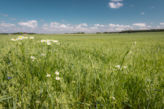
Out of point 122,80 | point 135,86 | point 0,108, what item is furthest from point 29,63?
point 135,86

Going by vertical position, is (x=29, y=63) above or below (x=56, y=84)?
above

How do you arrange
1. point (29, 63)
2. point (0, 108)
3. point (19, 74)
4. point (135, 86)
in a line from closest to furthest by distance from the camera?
1. point (0, 108)
2. point (135, 86)
3. point (19, 74)
4. point (29, 63)

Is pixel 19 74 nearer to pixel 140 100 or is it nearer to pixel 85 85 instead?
pixel 85 85

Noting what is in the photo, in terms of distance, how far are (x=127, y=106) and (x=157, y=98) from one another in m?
0.33

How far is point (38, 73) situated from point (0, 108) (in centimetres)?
64

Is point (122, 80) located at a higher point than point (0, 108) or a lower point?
higher

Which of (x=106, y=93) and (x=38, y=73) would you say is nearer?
(x=106, y=93)

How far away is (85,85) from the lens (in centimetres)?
131

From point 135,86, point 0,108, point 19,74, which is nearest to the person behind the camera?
point 0,108

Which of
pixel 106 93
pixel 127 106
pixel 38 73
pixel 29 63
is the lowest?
pixel 127 106

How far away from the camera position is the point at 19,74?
146 cm

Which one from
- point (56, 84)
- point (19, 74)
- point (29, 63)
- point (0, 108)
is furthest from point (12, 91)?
point (29, 63)

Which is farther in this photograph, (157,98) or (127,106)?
(127,106)

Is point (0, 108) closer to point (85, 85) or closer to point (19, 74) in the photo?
point (19, 74)
